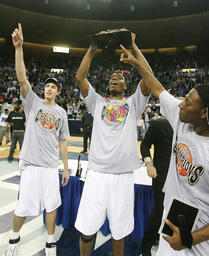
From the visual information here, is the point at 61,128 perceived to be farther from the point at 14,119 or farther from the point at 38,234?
the point at 14,119

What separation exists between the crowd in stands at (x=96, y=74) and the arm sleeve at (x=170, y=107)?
36.8 feet

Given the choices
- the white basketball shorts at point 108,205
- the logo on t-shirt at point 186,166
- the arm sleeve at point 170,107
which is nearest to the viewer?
the logo on t-shirt at point 186,166

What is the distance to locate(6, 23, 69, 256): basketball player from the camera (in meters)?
2.08

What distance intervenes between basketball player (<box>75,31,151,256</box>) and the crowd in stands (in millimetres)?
10700

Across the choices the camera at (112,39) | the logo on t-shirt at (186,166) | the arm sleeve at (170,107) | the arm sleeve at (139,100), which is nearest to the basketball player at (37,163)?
the camera at (112,39)

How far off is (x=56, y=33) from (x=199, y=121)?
78.0ft

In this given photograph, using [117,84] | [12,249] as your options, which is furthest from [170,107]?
[12,249]

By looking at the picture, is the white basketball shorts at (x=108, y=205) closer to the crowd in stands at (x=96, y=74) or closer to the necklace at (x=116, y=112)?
the necklace at (x=116, y=112)

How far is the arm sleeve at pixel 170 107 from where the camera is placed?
4.52 feet

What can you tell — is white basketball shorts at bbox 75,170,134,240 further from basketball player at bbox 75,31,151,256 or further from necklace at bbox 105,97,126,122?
necklace at bbox 105,97,126,122

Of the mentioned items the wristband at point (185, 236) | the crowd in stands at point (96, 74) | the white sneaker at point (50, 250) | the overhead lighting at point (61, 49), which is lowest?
the white sneaker at point (50, 250)

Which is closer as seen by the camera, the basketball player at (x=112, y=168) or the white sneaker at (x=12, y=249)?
the basketball player at (x=112, y=168)

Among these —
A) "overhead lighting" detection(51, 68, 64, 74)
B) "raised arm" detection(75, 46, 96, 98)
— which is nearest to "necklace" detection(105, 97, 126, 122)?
"raised arm" detection(75, 46, 96, 98)

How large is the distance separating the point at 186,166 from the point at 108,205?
2.80 feet
